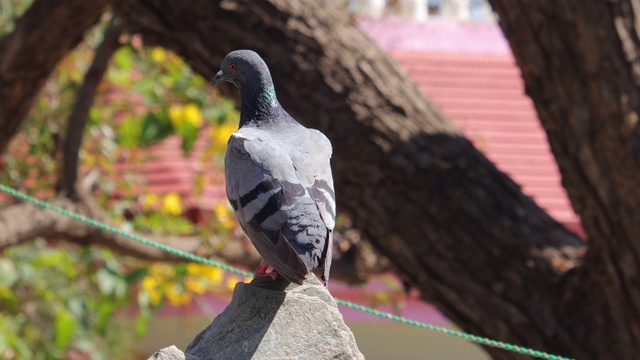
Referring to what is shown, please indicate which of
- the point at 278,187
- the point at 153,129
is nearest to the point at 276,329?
the point at 278,187

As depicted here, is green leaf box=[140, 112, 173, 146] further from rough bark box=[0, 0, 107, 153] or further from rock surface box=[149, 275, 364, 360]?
rock surface box=[149, 275, 364, 360]

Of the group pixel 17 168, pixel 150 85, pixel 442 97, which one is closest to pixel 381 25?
pixel 442 97

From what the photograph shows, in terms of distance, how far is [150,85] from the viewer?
5719mm

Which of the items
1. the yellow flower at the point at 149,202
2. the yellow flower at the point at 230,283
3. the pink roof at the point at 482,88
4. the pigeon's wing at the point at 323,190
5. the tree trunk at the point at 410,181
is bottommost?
the yellow flower at the point at 230,283

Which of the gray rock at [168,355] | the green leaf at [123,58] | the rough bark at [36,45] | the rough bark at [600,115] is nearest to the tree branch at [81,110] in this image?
the rough bark at [36,45]

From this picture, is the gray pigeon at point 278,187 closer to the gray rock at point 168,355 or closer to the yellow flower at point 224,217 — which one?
the gray rock at point 168,355

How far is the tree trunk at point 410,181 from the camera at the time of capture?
380cm

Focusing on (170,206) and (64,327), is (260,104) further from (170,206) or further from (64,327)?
(170,206)

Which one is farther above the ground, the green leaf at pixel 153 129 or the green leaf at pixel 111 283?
the green leaf at pixel 153 129

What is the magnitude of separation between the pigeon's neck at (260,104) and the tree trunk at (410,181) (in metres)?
1.56

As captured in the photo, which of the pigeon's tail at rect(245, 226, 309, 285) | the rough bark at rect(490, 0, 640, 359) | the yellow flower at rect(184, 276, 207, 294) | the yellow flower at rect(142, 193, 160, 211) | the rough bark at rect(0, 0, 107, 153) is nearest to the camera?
the pigeon's tail at rect(245, 226, 309, 285)

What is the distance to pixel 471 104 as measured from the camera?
8016mm

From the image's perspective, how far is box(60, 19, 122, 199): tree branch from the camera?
5.01 m

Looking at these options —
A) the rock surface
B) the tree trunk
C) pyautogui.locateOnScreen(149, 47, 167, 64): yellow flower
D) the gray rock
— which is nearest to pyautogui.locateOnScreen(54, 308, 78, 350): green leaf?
pyautogui.locateOnScreen(149, 47, 167, 64): yellow flower
